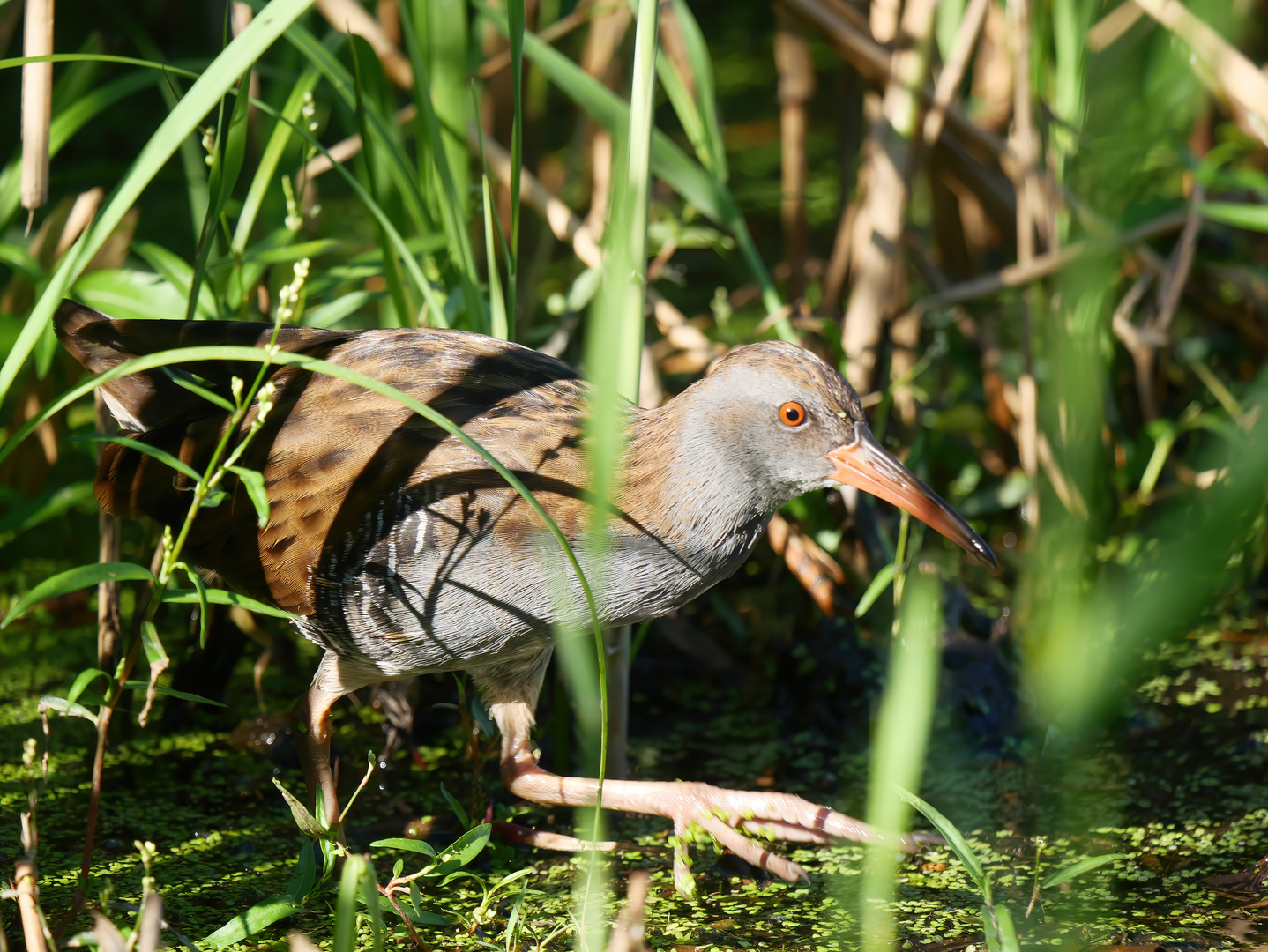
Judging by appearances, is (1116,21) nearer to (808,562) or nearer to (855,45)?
(855,45)

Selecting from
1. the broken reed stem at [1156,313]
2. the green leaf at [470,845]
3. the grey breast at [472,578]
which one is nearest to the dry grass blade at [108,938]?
the green leaf at [470,845]

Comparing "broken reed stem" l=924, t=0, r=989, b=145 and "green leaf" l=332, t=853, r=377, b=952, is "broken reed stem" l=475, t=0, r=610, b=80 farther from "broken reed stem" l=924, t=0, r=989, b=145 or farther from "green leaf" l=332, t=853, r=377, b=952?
"green leaf" l=332, t=853, r=377, b=952

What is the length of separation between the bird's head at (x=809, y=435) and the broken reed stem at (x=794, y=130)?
1749 mm

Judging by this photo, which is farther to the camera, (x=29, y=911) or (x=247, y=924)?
(x=247, y=924)

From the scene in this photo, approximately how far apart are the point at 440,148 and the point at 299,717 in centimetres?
125

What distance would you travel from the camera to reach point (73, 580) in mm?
1870

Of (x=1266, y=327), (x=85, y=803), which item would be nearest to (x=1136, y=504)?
(x=1266, y=327)

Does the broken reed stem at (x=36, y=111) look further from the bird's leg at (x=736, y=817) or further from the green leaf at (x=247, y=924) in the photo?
the bird's leg at (x=736, y=817)

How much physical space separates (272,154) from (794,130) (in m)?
1.80

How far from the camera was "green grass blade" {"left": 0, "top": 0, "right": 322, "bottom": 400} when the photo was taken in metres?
1.75

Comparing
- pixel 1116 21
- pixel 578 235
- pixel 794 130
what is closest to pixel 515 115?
pixel 578 235

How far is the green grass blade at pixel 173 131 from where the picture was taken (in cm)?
175

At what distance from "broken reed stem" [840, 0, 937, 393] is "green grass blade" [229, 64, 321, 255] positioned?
152 cm

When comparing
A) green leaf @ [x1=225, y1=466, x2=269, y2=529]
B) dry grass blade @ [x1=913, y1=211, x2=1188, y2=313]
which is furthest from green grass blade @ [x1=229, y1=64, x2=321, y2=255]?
dry grass blade @ [x1=913, y1=211, x2=1188, y2=313]
